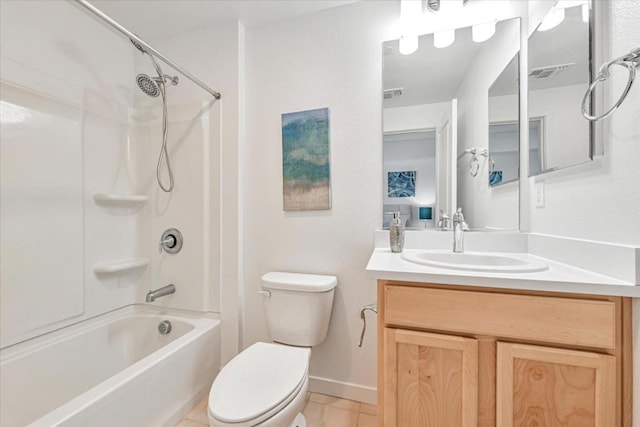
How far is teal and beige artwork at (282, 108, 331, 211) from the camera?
5.34ft

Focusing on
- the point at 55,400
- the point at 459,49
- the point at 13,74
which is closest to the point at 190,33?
the point at 13,74

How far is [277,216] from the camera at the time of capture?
174 cm

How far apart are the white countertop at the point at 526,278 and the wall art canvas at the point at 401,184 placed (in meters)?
0.57

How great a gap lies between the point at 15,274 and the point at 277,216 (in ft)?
4.35

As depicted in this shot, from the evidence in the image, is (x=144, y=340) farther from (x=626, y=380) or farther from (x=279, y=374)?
(x=626, y=380)

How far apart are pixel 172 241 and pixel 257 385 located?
1.18 m

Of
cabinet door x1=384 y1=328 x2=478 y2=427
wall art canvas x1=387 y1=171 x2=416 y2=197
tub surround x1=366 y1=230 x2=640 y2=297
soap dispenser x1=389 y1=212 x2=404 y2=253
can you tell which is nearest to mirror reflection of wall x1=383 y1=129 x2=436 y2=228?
wall art canvas x1=387 y1=171 x2=416 y2=197

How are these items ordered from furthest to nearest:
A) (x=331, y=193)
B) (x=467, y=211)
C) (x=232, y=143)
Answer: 1. (x=232, y=143)
2. (x=331, y=193)
3. (x=467, y=211)

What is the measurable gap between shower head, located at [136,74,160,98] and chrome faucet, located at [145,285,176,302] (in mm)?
1250

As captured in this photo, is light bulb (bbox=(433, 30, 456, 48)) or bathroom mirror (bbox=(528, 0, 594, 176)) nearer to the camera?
bathroom mirror (bbox=(528, 0, 594, 176))

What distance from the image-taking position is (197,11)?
166 cm

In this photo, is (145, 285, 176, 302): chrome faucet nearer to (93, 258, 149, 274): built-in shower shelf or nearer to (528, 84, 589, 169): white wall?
(93, 258, 149, 274): built-in shower shelf

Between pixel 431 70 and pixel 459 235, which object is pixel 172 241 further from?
pixel 431 70

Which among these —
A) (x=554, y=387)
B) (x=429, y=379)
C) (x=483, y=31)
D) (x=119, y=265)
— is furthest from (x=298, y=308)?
(x=483, y=31)
